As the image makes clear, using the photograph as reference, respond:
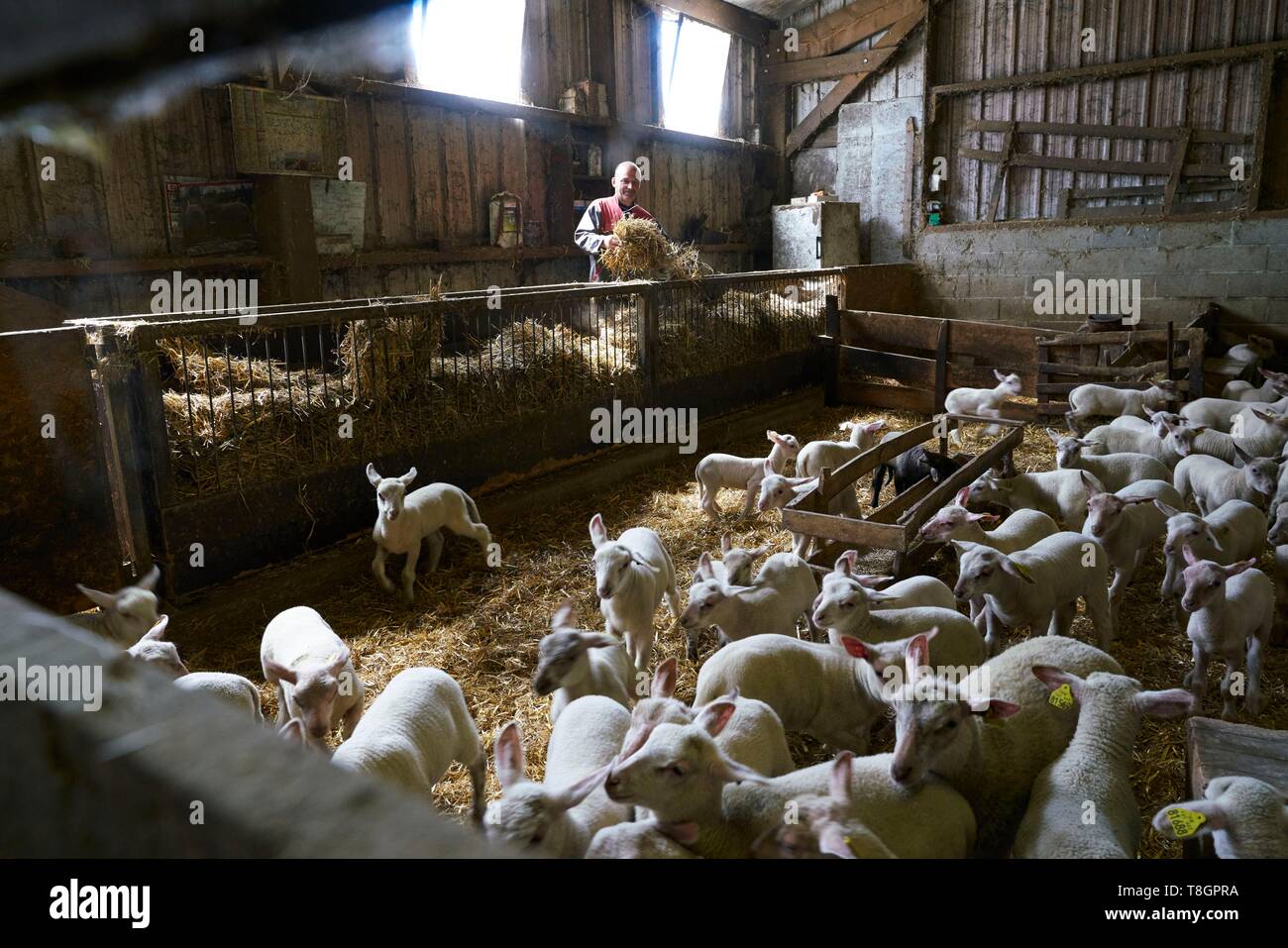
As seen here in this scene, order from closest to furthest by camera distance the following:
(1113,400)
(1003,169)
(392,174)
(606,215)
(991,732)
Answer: (991,732) < (1113,400) < (392,174) < (606,215) < (1003,169)

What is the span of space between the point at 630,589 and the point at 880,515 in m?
1.59

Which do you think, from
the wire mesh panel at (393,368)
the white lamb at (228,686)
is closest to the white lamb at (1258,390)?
the wire mesh panel at (393,368)

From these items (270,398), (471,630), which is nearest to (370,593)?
(471,630)

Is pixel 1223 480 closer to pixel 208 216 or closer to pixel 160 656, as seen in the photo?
pixel 160 656

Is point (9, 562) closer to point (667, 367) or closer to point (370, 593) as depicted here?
point (370, 593)

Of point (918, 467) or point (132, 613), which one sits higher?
point (918, 467)

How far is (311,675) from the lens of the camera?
120 inches

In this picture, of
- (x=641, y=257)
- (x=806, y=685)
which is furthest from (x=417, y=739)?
(x=641, y=257)

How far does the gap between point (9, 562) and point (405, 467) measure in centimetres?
220

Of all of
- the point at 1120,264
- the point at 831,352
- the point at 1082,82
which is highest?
the point at 1082,82

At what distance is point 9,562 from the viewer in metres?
4.03

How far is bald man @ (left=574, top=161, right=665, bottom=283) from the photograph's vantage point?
29.3ft

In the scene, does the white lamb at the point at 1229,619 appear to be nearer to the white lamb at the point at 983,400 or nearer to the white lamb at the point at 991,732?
the white lamb at the point at 991,732

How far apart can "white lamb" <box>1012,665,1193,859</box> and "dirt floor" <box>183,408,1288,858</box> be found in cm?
50
